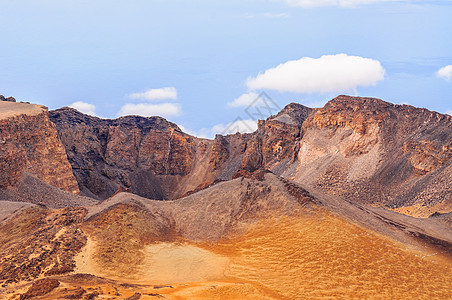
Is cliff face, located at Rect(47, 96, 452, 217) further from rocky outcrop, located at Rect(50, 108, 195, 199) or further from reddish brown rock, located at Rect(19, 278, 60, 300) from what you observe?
reddish brown rock, located at Rect(19, 278, 60, 300)

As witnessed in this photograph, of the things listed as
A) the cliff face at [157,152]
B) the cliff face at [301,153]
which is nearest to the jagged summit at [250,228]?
the cliff face at [301,153]

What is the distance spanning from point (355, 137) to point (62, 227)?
48383mm

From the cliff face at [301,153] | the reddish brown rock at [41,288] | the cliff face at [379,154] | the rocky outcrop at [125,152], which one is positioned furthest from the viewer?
the rocky outcrop at [125,152]

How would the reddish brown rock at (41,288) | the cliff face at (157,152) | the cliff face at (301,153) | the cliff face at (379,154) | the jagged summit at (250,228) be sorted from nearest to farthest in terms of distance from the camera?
1. the reddish brown rock at (41,288)
2. the jagged summit at (250,228)
3. the cliff face at (379,154)
4. the cliff face at (301,153)
5. the cliff face at (157,152)

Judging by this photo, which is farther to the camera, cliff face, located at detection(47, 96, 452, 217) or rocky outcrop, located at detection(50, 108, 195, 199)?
rocky outcrop, located at detection(50, 108, 195, 199)

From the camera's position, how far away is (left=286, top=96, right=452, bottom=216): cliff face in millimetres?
44156

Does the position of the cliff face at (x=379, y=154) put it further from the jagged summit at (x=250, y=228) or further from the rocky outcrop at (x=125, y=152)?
the rocky outcrop at (x=125, y=152)

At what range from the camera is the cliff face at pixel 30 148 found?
145 feet

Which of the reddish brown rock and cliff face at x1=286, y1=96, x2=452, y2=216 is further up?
cliff face at x1=286, y1=96, x2=452, y2=216

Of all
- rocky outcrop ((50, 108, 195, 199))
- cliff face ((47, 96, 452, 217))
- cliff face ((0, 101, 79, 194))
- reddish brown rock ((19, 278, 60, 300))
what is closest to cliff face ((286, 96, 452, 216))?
cliff face ((47, 96, 452, 217))

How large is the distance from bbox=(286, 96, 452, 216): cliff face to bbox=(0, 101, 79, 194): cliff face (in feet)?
121

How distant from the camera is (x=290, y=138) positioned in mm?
73312

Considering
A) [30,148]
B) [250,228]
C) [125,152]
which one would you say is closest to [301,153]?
[125,152]

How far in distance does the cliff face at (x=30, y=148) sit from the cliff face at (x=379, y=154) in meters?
36.9
